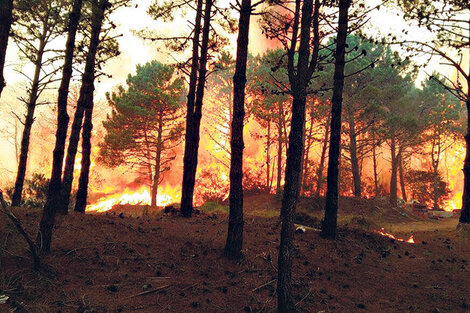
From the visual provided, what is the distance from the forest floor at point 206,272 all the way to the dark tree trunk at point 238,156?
455 mm

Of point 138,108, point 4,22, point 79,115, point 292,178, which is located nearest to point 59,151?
point 79,115

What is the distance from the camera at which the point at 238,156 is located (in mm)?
6746

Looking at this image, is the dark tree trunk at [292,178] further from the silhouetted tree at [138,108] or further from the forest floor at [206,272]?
the silhouetted tree at [138,108]

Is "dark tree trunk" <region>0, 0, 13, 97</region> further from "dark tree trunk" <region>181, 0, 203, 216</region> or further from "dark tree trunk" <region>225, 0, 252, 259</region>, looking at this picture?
"dark tree trunk" <region>181, 0, 203, 216</region>

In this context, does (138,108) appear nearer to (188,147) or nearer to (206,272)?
Result: (188,147)

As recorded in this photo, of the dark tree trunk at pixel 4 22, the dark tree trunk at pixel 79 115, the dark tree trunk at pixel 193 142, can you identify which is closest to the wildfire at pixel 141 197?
the dark tree trunk at pixel 193 142

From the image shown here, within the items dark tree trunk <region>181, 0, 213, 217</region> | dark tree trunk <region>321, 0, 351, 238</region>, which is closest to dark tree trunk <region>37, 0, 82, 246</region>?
dark tree trunk <region>181, 0, 213, 217</region>

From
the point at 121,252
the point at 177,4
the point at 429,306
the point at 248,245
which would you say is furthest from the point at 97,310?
the point at 177,4

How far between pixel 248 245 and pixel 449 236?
8976 mm

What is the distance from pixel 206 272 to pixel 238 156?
2.60 meters

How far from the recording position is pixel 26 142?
13.6m

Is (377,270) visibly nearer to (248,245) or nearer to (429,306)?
(429,306)

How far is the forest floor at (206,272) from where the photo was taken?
15.1 ft

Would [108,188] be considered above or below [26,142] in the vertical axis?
below
